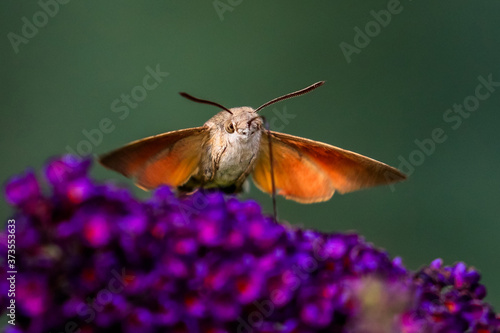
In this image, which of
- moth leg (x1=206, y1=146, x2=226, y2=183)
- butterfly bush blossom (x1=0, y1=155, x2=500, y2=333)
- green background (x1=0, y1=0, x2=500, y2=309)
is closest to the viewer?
butterfly bush blossom (x1=0, y1=155, x2=500, y2=333)

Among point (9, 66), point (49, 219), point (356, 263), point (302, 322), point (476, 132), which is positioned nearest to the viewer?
point (49, 219)

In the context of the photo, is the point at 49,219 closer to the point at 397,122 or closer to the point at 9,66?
the point at 9,66

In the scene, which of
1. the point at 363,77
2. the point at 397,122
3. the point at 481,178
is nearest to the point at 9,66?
the point at 363,77

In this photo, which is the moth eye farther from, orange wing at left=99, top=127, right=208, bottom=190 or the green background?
the green background

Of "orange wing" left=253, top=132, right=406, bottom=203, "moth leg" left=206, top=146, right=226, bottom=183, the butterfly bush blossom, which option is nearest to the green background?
"orange wing" left=253, top=132, right=406, bottom=203

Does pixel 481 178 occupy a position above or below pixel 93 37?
below

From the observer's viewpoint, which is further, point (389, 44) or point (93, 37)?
point (389, 44)

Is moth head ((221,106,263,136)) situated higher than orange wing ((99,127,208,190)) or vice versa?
moth head ((221,106,263,136))

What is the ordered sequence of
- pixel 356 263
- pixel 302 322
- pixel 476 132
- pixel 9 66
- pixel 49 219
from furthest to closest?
1. pixel 476 132
2. pixel 9 66
3. pixel 356 263
4. pixel 302 322
5. pixel 49 219
